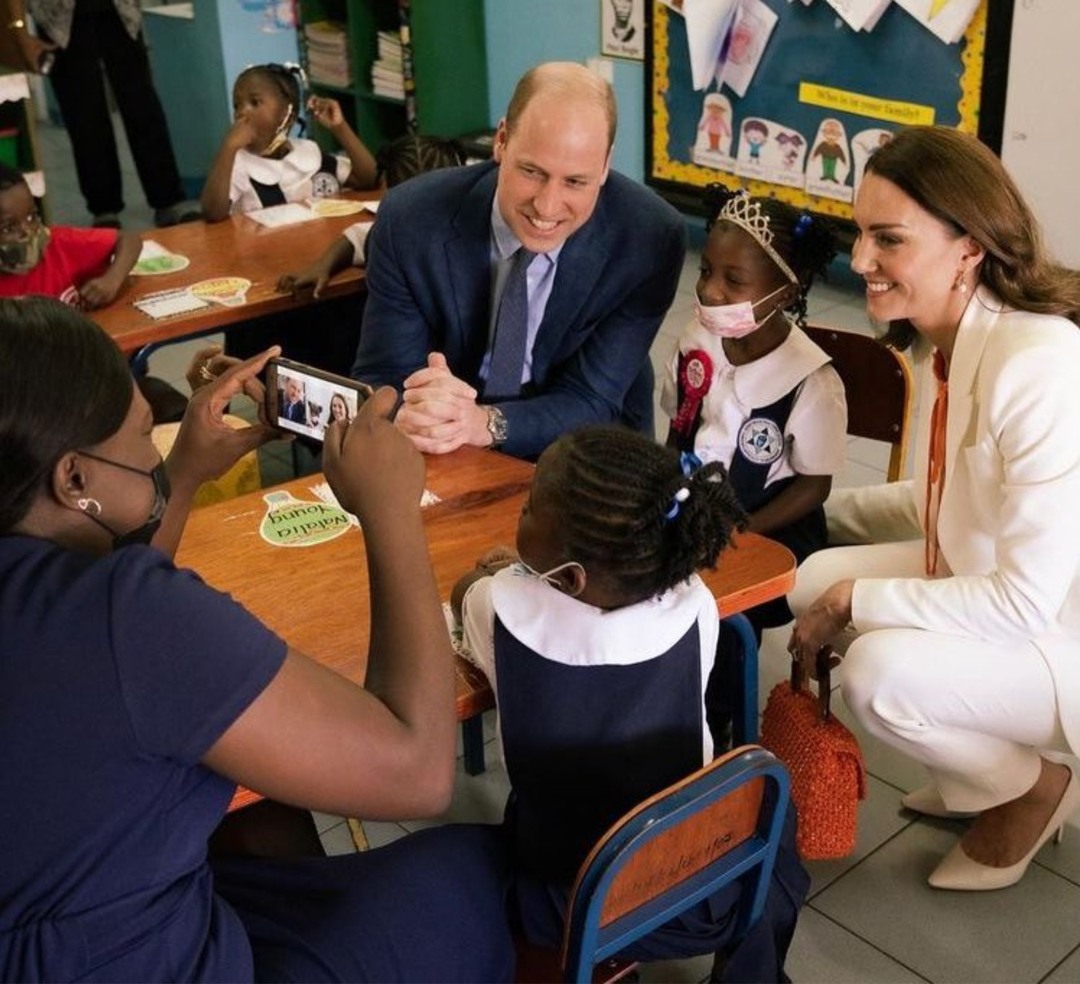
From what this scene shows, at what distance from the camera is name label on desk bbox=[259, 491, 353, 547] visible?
1964 mm

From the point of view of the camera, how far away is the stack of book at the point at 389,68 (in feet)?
20.8

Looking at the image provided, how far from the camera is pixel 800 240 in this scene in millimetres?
2502

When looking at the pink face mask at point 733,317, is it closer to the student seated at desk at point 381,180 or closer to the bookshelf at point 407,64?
the student seated at desk at point 381,180

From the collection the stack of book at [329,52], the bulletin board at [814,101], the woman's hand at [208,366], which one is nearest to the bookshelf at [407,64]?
the stack of book at [329,52]

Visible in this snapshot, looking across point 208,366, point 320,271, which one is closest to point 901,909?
point 208,366

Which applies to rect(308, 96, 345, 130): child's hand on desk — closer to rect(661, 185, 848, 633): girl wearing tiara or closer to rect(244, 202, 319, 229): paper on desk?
rect(244, 202, 319, 229): paper on desk

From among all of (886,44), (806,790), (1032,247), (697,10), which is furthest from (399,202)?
(697,10)

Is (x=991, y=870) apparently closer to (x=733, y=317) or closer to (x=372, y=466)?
(x=733, y=317)

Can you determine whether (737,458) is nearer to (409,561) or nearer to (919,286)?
(919,286)

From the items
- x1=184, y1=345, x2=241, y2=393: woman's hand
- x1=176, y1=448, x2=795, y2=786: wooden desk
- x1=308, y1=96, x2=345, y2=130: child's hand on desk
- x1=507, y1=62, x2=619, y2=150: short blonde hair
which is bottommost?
x1=176, y1=448, x2=795, y2=786: wooden desk

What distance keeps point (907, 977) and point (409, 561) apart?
126 cm

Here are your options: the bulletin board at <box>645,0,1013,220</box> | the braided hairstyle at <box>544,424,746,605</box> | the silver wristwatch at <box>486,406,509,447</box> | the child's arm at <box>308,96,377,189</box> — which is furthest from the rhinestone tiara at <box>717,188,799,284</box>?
the bulletin board at <box>645,0,1013,220</box>

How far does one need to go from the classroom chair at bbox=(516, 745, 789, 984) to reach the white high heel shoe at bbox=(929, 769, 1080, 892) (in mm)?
781

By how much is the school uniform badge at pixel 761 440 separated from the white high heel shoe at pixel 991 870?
0.75 metres
